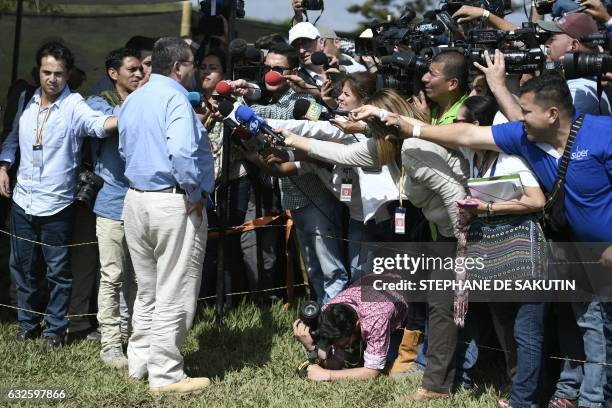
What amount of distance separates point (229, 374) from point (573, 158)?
2610 mm

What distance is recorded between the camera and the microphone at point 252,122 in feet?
18.9

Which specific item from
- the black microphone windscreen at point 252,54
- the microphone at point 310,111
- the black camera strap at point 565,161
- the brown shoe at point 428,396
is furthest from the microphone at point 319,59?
the brown shoe at point 428,396

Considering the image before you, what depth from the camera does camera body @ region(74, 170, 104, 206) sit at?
6.59 meters

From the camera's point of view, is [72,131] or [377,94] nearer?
[377,94]

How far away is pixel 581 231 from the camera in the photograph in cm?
Answer: 486

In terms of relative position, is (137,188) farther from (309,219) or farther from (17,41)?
(17,41)

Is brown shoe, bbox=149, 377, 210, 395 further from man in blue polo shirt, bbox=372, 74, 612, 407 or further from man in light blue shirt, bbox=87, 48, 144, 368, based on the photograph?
man in blue polo shirt, bbox=372, 74, 612, 407

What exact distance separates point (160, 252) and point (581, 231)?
7.91 ft

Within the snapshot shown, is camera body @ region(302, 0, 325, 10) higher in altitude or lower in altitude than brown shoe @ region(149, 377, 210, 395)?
higher

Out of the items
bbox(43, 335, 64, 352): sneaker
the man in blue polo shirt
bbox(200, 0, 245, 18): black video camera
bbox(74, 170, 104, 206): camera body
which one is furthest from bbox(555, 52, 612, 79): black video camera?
bbox(43, 335, 64, 352): sneaker

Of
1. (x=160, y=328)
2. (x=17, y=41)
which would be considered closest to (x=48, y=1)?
(x=17, y=41)

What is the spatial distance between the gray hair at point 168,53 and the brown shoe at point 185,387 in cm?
184

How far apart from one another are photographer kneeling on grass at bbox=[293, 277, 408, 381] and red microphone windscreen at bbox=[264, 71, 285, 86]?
1527mm

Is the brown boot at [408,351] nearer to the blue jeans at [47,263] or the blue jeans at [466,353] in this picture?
the blue jeans at [466,353]
